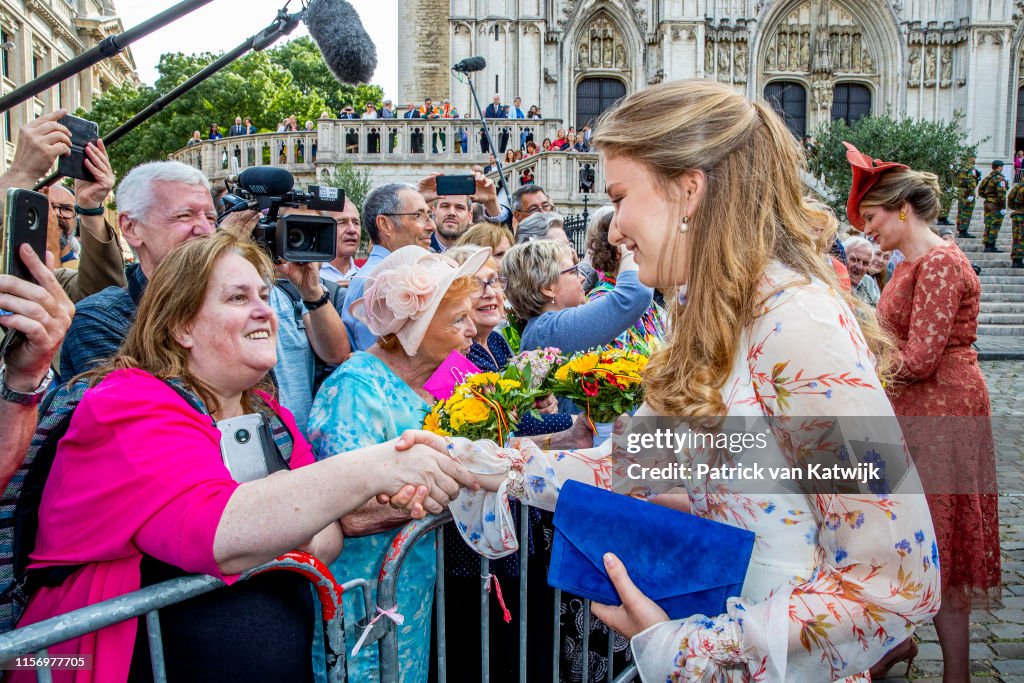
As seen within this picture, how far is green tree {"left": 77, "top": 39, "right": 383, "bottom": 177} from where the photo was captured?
3534cm

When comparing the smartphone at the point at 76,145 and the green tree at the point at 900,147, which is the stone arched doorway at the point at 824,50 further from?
the smartphone at the point at 76,145

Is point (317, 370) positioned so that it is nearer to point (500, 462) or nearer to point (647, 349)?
point (647, 349)

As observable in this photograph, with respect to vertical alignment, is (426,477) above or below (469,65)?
below

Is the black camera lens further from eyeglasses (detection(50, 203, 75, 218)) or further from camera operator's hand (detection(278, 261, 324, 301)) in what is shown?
eyeglasses (detection(50, 203, 75, 218))

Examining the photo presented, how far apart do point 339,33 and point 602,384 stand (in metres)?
1.62

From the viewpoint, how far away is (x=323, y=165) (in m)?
23.4

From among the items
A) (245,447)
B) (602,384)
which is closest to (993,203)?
(602,384)

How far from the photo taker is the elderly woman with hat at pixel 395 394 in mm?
2404

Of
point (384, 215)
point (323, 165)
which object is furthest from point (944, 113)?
point (384, 215)

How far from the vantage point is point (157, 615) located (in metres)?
1.72

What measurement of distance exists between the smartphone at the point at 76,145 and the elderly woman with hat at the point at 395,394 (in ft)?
3.89

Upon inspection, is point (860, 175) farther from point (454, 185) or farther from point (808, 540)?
point (454, 185)

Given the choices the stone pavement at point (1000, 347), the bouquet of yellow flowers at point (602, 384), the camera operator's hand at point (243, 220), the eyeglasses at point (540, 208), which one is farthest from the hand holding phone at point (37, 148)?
the stone pavement at point (1000, 347)

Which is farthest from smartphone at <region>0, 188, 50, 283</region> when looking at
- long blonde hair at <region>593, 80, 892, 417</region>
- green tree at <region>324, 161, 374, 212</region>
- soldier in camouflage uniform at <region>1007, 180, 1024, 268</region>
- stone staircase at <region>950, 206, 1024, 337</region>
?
green tree at <region>324, 161, 374, 212</region>
